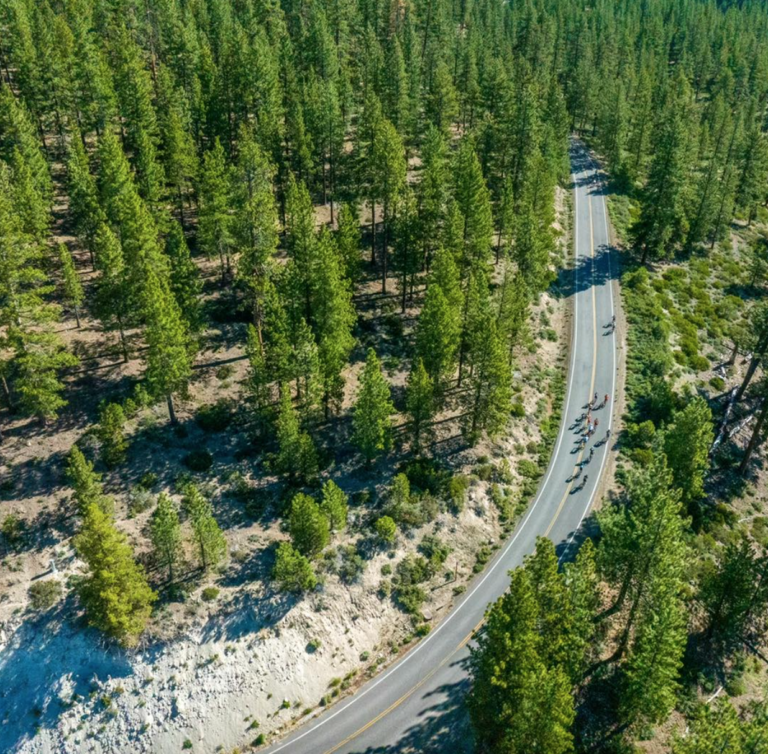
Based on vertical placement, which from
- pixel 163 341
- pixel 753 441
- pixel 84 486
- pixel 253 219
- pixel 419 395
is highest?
pixel 253 219

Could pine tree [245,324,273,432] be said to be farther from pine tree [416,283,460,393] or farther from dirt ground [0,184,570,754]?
pine tree [416,283,460,393]

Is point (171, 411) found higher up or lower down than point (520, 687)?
higher up

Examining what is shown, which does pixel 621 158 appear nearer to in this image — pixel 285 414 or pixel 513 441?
pixel 513 441

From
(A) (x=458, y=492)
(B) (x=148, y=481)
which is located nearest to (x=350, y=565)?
(A) (x=458, y=492)

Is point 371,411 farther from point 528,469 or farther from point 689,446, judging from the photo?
point 689,446

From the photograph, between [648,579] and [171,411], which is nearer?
[648,579]

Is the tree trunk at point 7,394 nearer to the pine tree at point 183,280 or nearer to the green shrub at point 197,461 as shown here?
the green shrub at point 197,461

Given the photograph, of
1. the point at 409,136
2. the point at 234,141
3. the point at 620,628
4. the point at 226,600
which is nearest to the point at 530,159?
the point at 409,136

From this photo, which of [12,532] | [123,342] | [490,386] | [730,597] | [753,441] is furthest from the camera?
[753,441]
